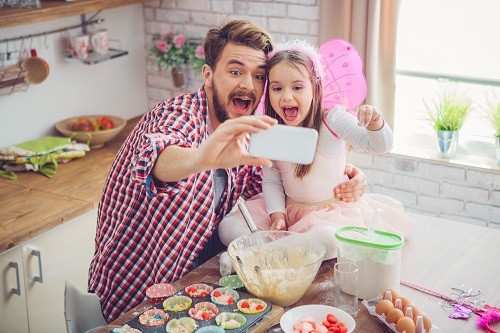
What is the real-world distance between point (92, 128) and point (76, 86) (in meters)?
0.29

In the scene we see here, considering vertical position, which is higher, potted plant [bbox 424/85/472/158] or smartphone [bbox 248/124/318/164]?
smartphone [bbox 248/124/318/164]

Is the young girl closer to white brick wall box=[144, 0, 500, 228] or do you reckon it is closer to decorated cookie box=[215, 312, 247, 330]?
decorated cookie box=[215, 312, 247, 330]

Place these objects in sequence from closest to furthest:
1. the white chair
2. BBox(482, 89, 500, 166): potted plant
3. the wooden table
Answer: the wooden table, the white chair, BBox(482, 89, 500, 166): potted plant

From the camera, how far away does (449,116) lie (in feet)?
10.7

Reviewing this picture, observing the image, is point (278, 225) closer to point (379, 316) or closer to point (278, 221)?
point (278, 221)

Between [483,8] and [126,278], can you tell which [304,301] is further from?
[483,8]

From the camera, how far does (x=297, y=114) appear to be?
213 centimetres

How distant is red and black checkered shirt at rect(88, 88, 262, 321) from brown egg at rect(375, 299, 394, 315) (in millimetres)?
611

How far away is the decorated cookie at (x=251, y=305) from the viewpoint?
5.70ft

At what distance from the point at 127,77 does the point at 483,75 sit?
1.89m

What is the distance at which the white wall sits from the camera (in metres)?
3.34

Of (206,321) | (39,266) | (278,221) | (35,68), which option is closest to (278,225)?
(278,221)

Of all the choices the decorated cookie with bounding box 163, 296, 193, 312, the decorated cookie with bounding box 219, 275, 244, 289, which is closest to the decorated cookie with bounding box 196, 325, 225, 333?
the decorated cookie with bounding box 163, 296, 193, 312

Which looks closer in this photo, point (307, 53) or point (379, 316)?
point (379, 316)
